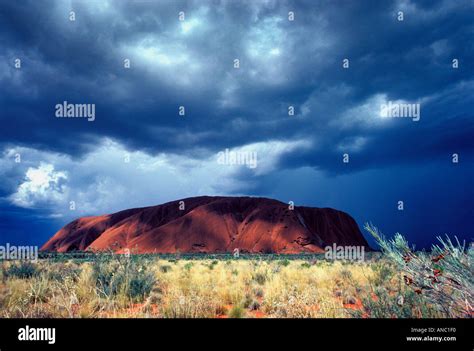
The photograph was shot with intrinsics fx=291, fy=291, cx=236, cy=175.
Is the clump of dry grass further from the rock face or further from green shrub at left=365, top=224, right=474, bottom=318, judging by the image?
the rock face

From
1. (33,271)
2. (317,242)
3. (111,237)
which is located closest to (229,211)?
(317,242)

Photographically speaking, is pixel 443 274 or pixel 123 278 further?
pixel 123 278

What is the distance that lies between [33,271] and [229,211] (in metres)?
87.8

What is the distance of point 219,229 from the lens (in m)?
88.2

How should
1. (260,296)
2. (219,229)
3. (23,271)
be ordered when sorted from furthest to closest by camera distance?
(219,229)
(23,271)
(260,296)

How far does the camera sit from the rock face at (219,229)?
81.4 metres
